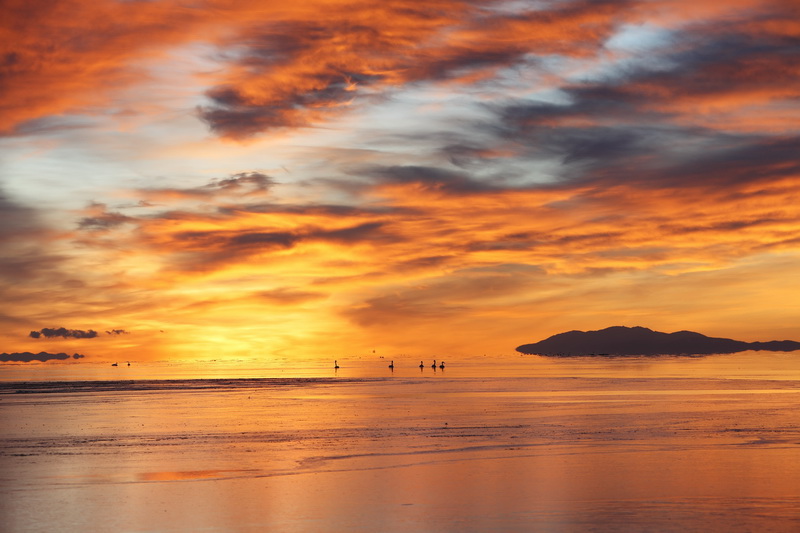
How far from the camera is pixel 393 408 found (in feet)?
185

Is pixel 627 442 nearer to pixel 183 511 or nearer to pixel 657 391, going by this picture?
pixel 183 511

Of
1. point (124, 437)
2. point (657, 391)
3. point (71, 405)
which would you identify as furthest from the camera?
point (657, 391)

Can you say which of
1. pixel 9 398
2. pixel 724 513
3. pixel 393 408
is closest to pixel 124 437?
pixel 393 408

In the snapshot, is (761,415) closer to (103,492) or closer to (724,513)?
(724,513)

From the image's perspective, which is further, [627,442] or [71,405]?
[71,405]

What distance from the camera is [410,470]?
2781cm

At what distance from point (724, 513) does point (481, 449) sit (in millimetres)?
13233

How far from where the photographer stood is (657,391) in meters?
71.8

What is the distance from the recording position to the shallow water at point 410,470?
20.6 m

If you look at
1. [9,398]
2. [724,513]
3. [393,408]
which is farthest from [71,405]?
[724,513]

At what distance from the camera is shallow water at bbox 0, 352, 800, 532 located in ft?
67.7

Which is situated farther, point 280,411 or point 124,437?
point 280,411

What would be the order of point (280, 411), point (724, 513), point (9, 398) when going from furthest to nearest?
1. point (9, 398)
2. point (280, 411)
3. point (724, 513)

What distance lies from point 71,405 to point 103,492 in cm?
4438
